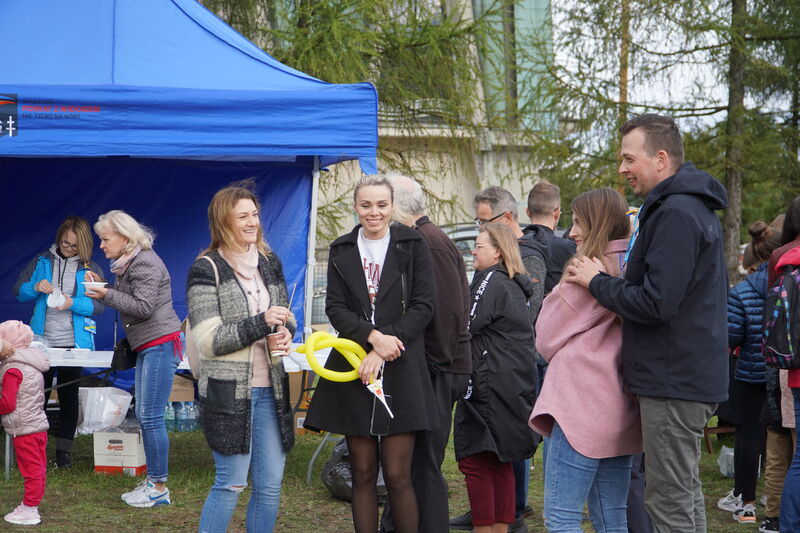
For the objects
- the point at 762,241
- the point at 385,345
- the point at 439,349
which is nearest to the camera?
the point at 385,345

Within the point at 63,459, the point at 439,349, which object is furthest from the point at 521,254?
the point at 63,459

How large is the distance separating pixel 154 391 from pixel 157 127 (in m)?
1.61

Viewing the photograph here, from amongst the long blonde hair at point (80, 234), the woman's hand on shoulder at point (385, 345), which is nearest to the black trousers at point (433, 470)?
the woman's hand on shoulder at point (385, 345)

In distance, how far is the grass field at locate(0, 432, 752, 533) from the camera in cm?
465

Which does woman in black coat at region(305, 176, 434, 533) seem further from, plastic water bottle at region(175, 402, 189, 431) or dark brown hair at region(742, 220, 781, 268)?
plastic water bottle at region(175, 402, 189, 431)

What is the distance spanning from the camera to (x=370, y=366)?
338 centimetres

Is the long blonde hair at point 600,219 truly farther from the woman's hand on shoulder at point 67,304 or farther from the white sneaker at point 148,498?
the woman's hand on shoulder at point 67,304

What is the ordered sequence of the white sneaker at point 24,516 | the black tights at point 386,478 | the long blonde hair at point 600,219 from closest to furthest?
1. the long blonde hair at point 600,219
2. the black tights at point 386,478
3. the white sneaker at point 24,516

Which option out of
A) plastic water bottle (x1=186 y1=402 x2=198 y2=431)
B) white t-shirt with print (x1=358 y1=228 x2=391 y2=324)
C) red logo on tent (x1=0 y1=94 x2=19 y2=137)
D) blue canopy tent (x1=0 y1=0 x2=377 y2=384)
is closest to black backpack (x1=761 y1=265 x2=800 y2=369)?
white t-shirt with print (x1=358 y1=228 x2=391 y2=324)

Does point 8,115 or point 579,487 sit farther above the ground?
point 8,115

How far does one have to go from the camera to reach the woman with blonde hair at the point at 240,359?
3.30 metres

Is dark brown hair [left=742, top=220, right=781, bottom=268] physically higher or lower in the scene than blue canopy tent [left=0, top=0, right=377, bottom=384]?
lower

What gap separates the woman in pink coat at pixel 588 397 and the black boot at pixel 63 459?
391cm

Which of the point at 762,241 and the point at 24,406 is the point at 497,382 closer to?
the point at 762,241
